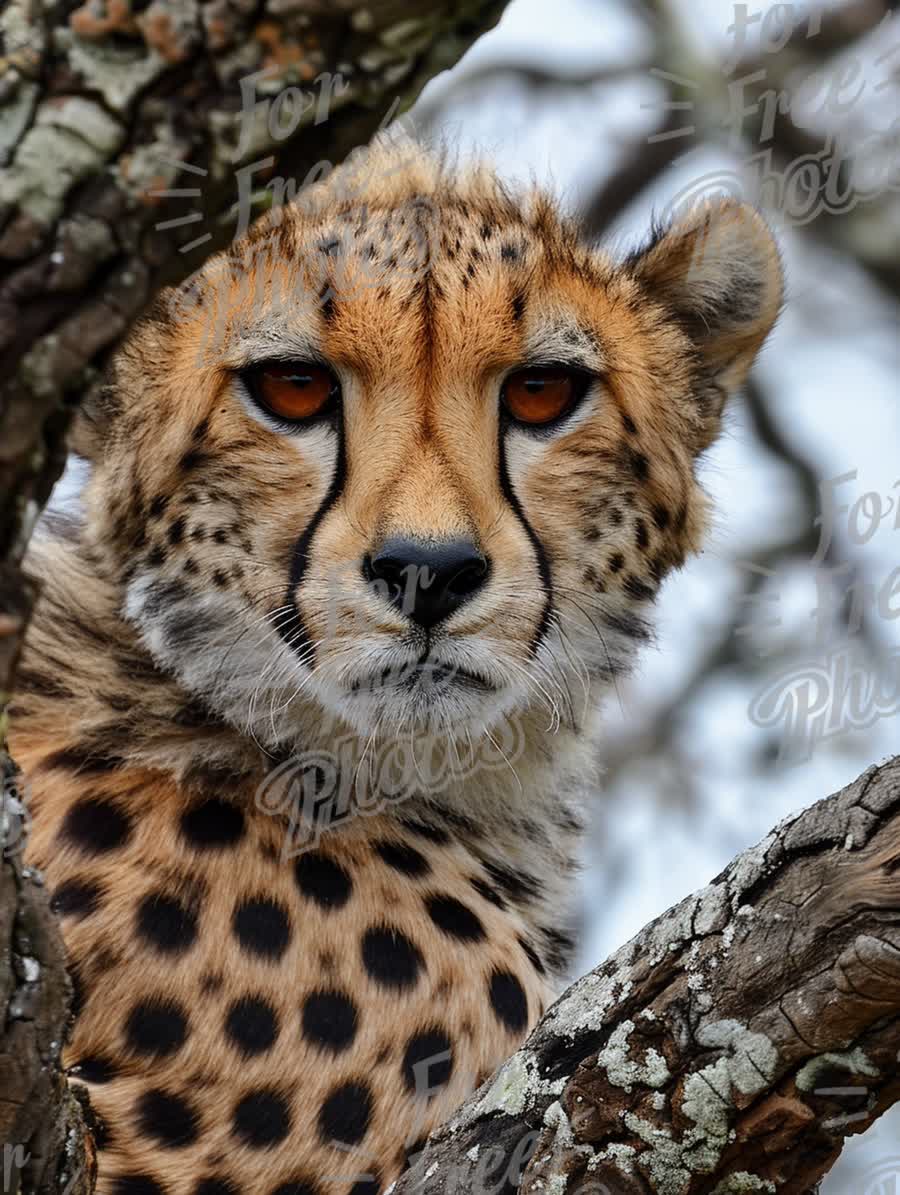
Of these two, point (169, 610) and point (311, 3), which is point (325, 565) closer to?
point (169, 610)

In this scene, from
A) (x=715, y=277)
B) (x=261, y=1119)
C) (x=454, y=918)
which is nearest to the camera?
(x=261, y=1119)

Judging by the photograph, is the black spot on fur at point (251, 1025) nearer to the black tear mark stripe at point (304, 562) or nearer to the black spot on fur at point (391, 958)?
the black spot on fur at point (391, 958)

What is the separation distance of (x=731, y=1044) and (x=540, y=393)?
1.75 m

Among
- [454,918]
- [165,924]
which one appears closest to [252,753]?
[165,924]

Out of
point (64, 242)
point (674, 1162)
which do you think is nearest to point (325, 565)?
point (674, 1162)

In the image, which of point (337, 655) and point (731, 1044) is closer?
point (731, 1044)

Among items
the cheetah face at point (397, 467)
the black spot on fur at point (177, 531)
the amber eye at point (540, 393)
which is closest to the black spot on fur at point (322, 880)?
the cheetah face at point (397, 467)

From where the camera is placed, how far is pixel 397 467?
3.22m

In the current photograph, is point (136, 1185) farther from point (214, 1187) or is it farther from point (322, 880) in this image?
point (322, 880)

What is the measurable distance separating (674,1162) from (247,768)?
1.51m

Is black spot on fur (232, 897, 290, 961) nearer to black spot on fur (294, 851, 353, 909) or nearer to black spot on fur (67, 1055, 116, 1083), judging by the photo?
black spot on fur (294, 851, 353, 909)

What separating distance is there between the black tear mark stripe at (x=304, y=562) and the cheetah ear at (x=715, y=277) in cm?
106

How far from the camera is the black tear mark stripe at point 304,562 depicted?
331cm

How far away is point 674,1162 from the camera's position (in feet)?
7.44
